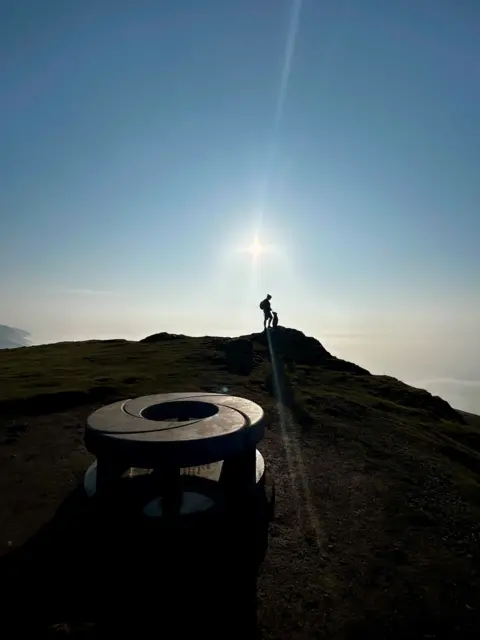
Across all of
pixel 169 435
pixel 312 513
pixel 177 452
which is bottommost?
pixel 312 513

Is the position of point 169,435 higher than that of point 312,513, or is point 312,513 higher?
point 169,435

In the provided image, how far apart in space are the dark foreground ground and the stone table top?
218cm

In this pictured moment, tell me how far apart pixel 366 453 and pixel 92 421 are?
10784 mm

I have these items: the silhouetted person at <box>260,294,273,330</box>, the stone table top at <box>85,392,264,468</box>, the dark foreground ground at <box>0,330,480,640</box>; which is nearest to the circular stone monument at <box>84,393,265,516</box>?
the stone table top at <box>85,392,264,468</box>

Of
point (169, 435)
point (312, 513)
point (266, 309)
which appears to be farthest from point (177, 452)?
point (266, 309)

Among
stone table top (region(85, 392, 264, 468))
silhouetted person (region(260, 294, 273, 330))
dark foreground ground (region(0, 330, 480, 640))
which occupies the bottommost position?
dark foreground ground (region(0, 330, 480, 640))

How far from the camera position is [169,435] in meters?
10.2

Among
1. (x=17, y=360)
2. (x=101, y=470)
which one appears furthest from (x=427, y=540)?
(x=17, y=360)

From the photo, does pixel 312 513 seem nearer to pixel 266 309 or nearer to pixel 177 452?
pixel 177 452

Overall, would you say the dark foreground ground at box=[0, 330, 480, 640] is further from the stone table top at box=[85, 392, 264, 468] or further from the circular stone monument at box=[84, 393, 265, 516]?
the stone table top at box=[85, 392, 264, 468]

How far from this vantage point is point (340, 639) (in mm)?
7738

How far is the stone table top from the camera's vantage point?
9633 millimetres

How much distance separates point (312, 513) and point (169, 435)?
4.99 metres

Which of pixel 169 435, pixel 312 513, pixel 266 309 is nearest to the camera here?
pixel 169 435
